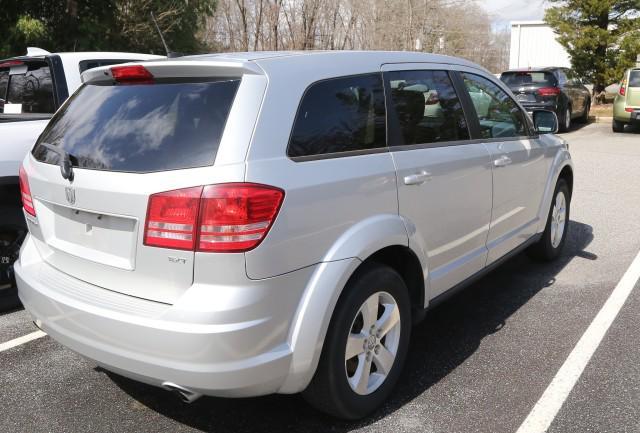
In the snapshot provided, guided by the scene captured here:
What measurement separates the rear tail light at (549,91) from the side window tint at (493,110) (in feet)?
38.0

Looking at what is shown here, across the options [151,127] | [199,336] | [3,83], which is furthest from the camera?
[3,83]

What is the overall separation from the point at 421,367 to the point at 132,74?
222 cm

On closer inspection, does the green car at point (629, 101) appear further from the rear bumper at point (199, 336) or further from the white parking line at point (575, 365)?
the rear bumper at point (199, 336)

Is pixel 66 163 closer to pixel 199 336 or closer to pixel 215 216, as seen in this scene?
pixel 215 216

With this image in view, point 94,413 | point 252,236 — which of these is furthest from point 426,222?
point 94,413

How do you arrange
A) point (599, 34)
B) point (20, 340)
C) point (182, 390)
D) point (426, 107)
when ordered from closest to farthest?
point (182, 390)
point (426, 107)
point (20, 340)
point (599, 34)

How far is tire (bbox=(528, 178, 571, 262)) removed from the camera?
5164mm

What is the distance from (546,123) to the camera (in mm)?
4809

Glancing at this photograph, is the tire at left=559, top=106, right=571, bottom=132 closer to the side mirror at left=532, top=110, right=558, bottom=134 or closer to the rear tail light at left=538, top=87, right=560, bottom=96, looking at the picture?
the rear tail light at left=538, top=87, right=560, bottom=96

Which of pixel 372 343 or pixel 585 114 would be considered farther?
pixel 585 114

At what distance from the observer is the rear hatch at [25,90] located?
4.88 m

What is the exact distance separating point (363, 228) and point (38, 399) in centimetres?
196

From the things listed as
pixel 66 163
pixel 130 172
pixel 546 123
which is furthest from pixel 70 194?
pixel 546 123

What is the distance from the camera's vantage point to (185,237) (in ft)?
7.77
